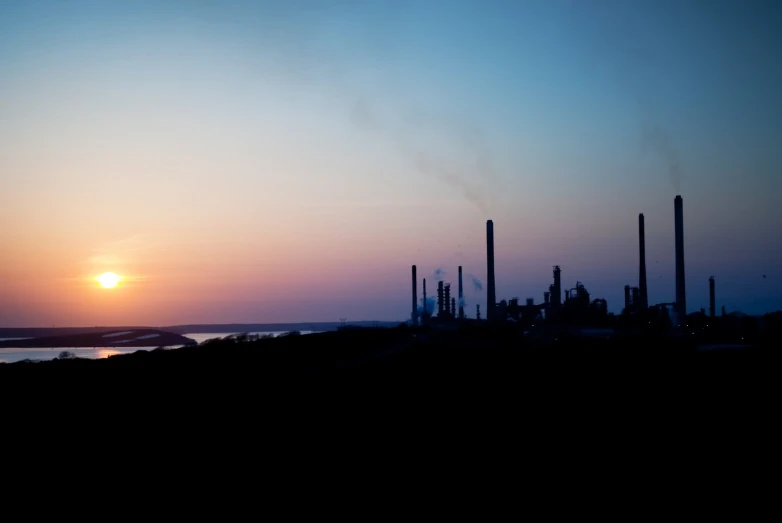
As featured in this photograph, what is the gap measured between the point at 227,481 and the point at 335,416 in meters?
6.41

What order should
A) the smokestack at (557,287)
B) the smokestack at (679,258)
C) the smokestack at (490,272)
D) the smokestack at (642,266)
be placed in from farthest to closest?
1. the smokestack at (557,287)
2. the smokestack at (490,272)
3. the smokestack at (642,266)
4. the smokestack at (679,258)

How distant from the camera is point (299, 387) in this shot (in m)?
19.7

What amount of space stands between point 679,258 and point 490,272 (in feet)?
59.4

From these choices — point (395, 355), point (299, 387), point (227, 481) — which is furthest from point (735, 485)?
point (395, 355)

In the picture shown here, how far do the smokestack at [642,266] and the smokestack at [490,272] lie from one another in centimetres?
1338

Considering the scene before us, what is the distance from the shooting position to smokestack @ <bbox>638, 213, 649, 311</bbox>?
6694 cm

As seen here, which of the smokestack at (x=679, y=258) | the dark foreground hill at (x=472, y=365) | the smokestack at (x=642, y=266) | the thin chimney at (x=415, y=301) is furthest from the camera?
the thin chimney at (x=415, y=301)

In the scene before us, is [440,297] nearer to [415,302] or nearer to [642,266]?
[415,302]

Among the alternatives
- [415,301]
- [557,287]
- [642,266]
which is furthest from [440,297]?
[642,266]

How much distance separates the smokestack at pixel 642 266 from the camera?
66938mm

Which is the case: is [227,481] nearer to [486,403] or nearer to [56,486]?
[56,486]

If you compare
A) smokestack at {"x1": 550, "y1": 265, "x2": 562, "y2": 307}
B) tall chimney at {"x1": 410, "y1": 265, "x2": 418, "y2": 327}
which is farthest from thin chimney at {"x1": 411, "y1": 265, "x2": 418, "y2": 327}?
smokestack at {"x1": 550, "y1": 265, "x2": 562, "y2": 307}

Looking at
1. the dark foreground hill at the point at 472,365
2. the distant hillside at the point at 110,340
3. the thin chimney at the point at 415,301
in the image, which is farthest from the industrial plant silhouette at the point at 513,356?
the distant hillside at the point at 110,340

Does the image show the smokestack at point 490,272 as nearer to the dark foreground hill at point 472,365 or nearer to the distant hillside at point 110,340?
the dark foreground hill at point 472,365
